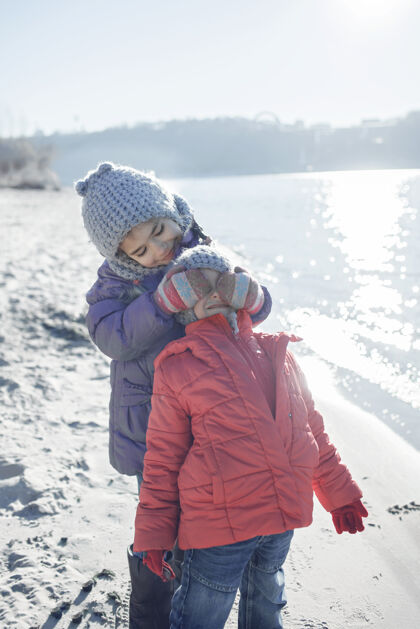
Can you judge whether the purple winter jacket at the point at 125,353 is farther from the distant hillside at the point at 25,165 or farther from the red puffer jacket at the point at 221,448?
the distant hillside at the point at 25,165

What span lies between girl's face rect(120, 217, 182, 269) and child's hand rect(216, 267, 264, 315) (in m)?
0.29

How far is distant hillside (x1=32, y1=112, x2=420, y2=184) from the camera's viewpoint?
88000 mm

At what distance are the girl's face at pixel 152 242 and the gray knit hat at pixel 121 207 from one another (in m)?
0.02

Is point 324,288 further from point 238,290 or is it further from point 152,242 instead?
point 238,290

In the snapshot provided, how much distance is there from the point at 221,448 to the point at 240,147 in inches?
4039

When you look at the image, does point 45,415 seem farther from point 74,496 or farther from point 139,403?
point 139,403

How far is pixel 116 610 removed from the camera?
71.3 inches

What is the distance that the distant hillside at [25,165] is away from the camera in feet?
104

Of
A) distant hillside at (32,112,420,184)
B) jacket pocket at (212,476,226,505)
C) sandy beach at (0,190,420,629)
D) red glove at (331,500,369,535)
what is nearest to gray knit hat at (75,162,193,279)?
jacket pocket at (212,476,226,505)

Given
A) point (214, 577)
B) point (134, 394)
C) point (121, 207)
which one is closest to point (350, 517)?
point (214, 577)

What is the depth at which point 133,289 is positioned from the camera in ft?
5.24

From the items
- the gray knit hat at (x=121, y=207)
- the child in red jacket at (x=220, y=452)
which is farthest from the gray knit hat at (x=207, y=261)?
the gray knit hat at (x=121, y=207)

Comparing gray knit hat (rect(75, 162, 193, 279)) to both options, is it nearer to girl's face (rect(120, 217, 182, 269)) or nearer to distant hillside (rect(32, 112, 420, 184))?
girl's face (rect(120, 217, 182, 269))

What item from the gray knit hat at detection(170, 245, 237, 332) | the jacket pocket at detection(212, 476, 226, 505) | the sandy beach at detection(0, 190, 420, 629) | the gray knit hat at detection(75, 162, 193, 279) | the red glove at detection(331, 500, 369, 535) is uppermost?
the gray knit hat at detection(75, 162, 193, 279)
